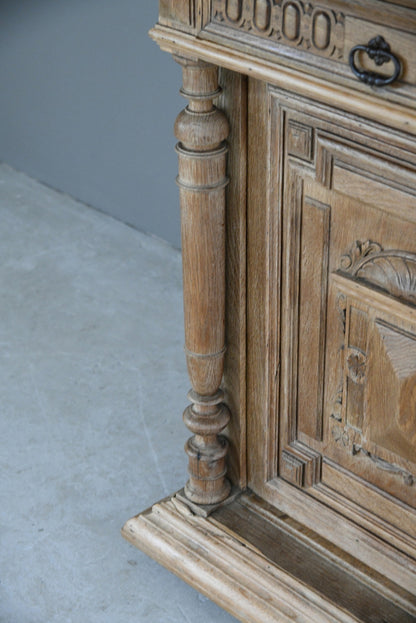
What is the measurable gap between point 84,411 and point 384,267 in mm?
1159

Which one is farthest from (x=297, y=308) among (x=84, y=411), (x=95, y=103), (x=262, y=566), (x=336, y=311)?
(x=95, y=103)

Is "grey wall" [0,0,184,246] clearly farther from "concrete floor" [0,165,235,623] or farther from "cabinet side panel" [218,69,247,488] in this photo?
"cabinet side panel" [218,69,247,488]

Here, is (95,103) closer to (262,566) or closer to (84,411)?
(84,411)

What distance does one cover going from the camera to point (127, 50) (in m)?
2.97

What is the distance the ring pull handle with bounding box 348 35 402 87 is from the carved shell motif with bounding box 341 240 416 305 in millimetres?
291

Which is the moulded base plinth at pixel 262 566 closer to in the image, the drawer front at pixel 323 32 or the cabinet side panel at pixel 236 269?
the cabinet side panel at pixel 236 269

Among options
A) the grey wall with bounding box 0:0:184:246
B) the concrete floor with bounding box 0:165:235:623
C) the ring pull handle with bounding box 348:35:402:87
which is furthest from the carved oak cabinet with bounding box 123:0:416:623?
the grey wall with bounding box 0:0:184:246

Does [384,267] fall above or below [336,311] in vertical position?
above

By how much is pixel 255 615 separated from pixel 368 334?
0.59 metres

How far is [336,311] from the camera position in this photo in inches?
65.7

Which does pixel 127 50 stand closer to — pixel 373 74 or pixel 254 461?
pixel 254 461

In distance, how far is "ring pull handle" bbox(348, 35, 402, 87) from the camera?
1.30 m

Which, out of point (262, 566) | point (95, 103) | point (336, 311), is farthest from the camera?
point (95, 103)

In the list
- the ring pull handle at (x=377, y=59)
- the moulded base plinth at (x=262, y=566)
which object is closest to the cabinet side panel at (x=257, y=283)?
the moulded base plinth at (x=262, y=566)
